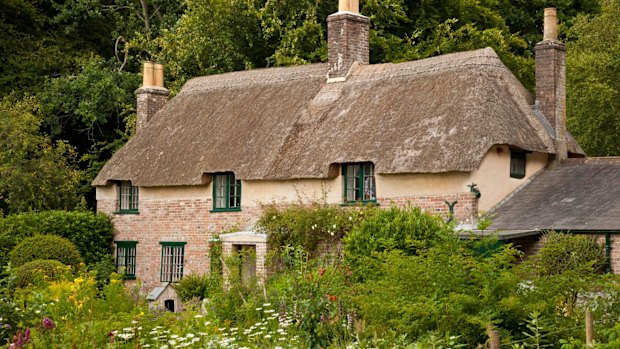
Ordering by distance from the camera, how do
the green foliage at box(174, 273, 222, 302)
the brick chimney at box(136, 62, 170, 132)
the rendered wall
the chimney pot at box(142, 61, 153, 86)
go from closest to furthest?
the rendered wall → the green foliage at box(174, 273, 222, 302) → the brick chimney at box(136, 62, 170, 132) → the chimney pot at box(142, 61, 153, 86)

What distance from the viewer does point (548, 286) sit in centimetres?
1237

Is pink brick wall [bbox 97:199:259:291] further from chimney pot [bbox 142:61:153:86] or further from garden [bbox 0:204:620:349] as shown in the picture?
garden [bbox 0:204:620:349]

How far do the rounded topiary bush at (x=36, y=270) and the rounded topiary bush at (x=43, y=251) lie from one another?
148cm

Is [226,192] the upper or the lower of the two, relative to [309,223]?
upper

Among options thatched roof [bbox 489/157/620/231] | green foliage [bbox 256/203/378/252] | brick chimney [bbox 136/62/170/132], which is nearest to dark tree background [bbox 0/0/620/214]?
brick chimney [bbox 136/62/170/132]

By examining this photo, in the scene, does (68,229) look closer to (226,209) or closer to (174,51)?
(226,209)

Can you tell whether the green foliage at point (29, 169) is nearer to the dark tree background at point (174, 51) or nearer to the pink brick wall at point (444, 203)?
the dark tree background at point (174, 51)

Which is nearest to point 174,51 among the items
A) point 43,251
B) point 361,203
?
point 43,251

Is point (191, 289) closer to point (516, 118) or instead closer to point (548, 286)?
point (516, 118)

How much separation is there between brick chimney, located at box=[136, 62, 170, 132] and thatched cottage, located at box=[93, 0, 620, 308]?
0.19ft

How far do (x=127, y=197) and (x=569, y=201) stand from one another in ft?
42.9

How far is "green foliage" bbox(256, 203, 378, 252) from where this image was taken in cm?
2267

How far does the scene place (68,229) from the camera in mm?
28031

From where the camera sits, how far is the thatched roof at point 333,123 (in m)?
22.3
